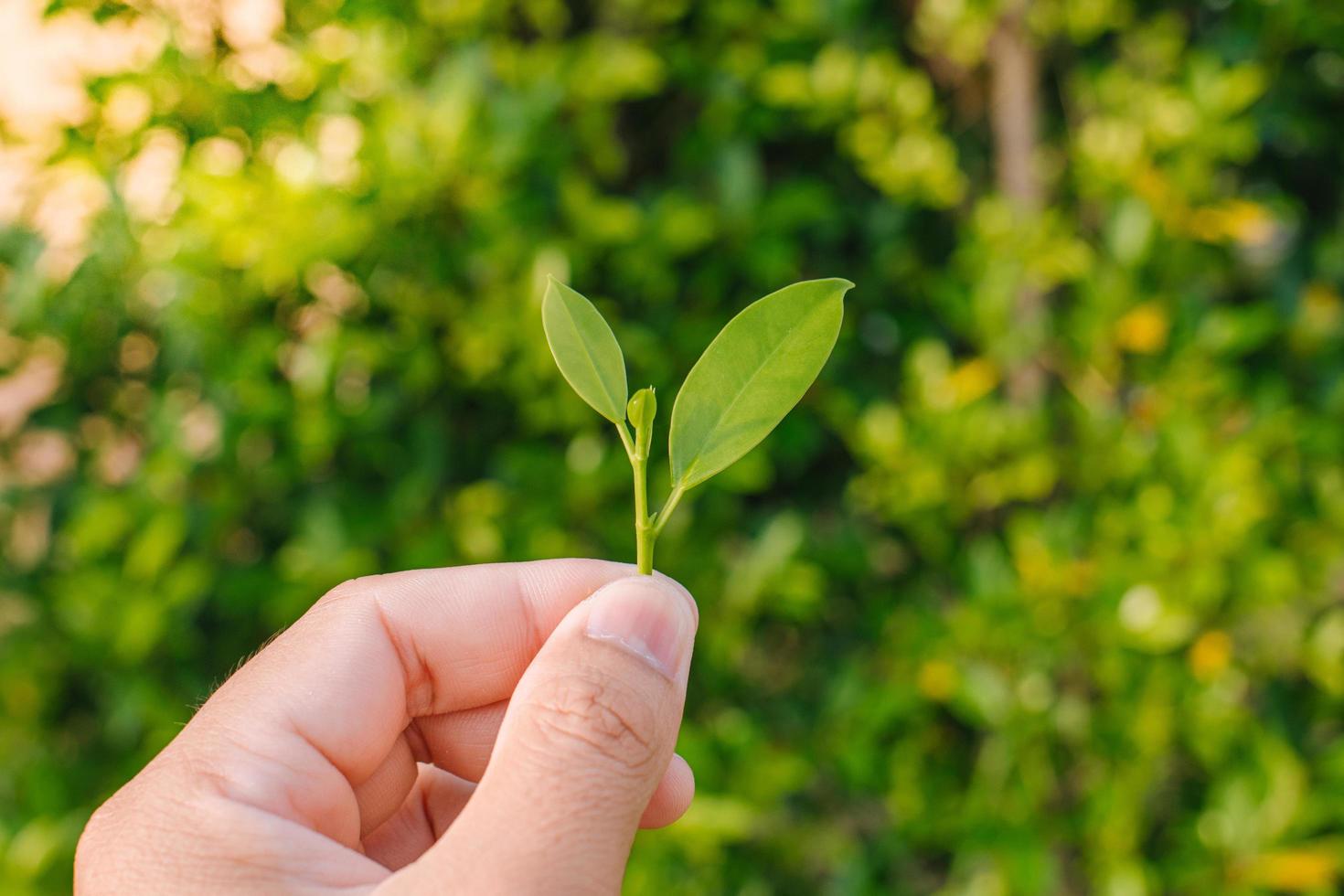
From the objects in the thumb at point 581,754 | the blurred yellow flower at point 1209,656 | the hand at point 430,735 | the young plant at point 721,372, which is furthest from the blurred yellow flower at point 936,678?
the young plant at point 721,372

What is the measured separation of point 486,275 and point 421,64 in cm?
35

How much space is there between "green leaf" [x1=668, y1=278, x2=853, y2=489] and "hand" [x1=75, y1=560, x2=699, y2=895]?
0.13 m

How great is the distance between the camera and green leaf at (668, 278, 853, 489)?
0.77m

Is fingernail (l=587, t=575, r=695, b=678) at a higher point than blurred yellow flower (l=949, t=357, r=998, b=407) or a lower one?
higher

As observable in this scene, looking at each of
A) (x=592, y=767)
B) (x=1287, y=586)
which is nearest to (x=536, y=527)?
(x=592, y=767)

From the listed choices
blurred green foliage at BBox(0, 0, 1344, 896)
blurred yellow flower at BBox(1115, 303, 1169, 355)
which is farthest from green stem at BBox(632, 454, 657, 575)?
blurred yellow flower at BBox(1115, 303, 1169, 355)

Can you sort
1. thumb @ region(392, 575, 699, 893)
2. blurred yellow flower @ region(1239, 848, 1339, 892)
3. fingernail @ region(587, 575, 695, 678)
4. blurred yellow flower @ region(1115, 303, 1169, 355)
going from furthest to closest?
blurred yellow flower @ region(1115, 303, 1169, 355), blurred yellow flower @ region(1239, 848, 1339, 892), fingernail @ region(587, 575, 695, 678), thumb @ region(392, 575, 699, 893)

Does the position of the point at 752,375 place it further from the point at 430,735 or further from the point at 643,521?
the point at 430,735

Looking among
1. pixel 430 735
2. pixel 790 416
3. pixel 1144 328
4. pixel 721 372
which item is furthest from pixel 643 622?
pixel 1144 328

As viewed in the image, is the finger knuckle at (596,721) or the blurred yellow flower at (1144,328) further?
the blurred yellow flower at (1144,328)

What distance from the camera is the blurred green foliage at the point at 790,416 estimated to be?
1518 millimetres

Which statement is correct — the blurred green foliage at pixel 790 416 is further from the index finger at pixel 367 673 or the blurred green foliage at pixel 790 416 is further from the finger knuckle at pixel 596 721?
the finger knuckle at pixel 596 721

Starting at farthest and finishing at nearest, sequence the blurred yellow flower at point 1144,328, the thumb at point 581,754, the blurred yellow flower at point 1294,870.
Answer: the blurred yellow flower at point 1144,328, the blurred yellow flower at point 1294,870, the thumb at point 581,754

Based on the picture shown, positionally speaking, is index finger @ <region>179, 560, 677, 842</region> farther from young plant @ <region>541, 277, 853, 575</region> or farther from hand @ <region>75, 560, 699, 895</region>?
young plant @ <region>541, 277, 853, 575</region>
